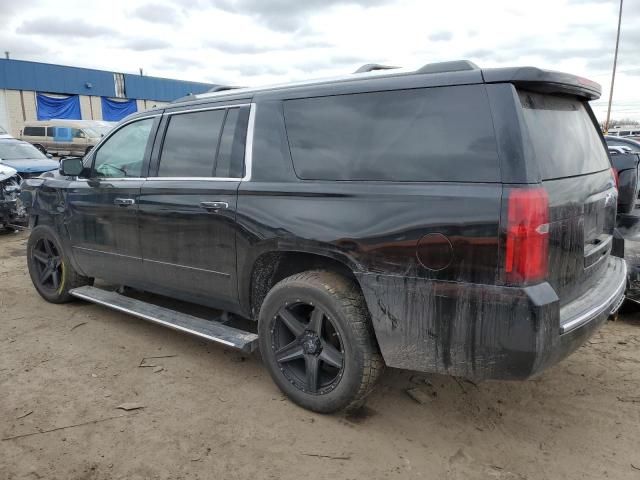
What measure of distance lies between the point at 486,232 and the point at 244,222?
5.13 ft

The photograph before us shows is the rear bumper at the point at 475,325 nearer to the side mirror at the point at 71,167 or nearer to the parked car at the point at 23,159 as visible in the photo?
the side mirror at the point at 71,167

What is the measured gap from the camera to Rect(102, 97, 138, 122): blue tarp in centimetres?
3550

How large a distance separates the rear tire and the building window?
34.0 meters

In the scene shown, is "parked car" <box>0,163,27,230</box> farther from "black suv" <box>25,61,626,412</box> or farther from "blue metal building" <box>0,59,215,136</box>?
"blue metal building" <box>0,59,215,136</box>

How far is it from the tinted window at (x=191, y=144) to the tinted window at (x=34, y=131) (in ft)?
78.0

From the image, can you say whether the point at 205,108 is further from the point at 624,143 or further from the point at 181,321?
the point at 624,143

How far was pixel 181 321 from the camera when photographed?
3857mm

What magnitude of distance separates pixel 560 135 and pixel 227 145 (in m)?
2.07

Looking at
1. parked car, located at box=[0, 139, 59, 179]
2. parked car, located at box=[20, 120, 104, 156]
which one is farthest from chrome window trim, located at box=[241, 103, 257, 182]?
parked car, located at box=[20, 120, 104, 156]

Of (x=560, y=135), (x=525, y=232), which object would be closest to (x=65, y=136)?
(x=560, y=135)

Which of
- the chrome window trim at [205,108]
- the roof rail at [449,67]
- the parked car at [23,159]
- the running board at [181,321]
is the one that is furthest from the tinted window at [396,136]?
the parked car at [23,159]

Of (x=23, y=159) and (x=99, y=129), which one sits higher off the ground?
(x=99, y=129)

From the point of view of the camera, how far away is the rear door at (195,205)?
349cm

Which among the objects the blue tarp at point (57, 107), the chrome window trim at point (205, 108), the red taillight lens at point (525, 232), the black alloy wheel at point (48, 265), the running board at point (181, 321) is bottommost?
the running board at point (181, 321)
